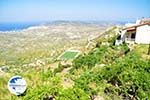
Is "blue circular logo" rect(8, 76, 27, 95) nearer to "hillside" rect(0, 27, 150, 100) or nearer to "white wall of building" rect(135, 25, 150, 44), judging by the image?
"hillside" rect(0, 27, 150, 100)

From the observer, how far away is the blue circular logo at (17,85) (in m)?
14.7

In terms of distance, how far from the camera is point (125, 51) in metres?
36.6

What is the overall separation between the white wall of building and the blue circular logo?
26.1 metres

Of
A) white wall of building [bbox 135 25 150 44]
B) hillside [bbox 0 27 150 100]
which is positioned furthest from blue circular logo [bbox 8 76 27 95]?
white wall of building [bbox 135 25 150 44]

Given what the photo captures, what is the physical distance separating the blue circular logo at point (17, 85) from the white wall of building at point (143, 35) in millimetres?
26111

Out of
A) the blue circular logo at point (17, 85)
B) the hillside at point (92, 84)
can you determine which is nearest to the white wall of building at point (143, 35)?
the hillside at point (92, 84)

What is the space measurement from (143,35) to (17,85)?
87.7 feet

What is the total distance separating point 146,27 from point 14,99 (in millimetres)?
27328

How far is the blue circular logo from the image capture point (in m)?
14.7

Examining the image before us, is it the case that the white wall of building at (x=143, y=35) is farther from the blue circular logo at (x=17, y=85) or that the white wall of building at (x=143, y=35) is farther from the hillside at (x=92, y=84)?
the blue circular logo at (x=17, y=85)

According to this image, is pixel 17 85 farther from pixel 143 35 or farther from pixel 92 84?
pixel 143 35

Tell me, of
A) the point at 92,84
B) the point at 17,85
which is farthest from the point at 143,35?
the point at 17,85

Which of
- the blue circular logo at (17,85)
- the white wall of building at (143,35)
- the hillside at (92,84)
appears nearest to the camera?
the blue circular logo at (17,85)

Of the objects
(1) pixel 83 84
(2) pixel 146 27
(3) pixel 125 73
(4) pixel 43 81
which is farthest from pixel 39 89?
(2) pixel 146 27
